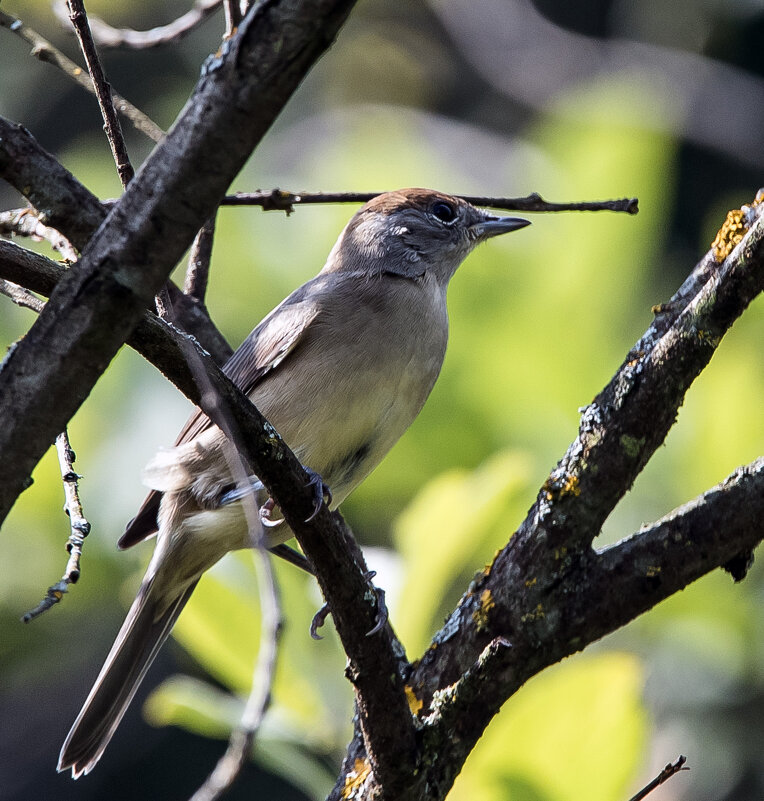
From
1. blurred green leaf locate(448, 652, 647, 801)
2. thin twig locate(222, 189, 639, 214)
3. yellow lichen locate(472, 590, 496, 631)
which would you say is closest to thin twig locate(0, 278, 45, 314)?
thin twig locate(222, 189, 639, 214)

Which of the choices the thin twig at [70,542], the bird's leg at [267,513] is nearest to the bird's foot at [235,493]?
the bird's leg at [267,513]

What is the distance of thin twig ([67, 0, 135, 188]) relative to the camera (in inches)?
96.9

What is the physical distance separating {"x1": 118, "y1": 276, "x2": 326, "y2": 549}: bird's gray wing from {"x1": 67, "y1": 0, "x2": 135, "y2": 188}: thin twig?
1.09 m

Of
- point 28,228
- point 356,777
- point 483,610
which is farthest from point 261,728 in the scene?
point 28,228

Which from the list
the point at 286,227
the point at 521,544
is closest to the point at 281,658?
the point at 521,544

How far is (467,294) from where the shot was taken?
5.55 meters

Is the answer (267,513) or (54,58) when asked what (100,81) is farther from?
(267,513)

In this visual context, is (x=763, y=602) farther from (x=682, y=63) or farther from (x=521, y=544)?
(x=682, y=63)

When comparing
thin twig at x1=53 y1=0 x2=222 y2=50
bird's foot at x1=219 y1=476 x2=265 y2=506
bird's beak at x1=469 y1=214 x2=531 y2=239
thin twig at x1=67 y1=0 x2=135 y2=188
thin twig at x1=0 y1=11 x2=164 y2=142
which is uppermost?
bird's beak at x1=469 y1=214 x2=531 y2=239

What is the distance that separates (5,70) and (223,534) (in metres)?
6.73

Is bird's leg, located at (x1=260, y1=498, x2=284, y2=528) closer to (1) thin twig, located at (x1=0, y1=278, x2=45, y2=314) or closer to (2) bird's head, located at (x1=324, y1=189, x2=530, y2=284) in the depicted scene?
(1) thin twig, located at (x1=0, y1=278, x2=45, y2=314)

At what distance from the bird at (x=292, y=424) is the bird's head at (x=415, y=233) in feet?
0.44

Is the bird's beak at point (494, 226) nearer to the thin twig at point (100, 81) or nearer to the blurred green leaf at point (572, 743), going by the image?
the blurred green leaf at point (572, 743)

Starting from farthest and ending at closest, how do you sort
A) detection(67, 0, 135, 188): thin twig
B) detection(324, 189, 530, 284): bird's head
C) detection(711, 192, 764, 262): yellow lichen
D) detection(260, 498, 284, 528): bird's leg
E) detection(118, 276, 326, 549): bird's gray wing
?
detection(324, 189, 530, 284): bird's head < detection(118, 276, 326, 549): bird's gray wing < detection(260, 498, 284, 528): bird's leg < detection(711, 192, 764, 262): yellow lichen < detection(67, 0, 135, 188): thin twig
